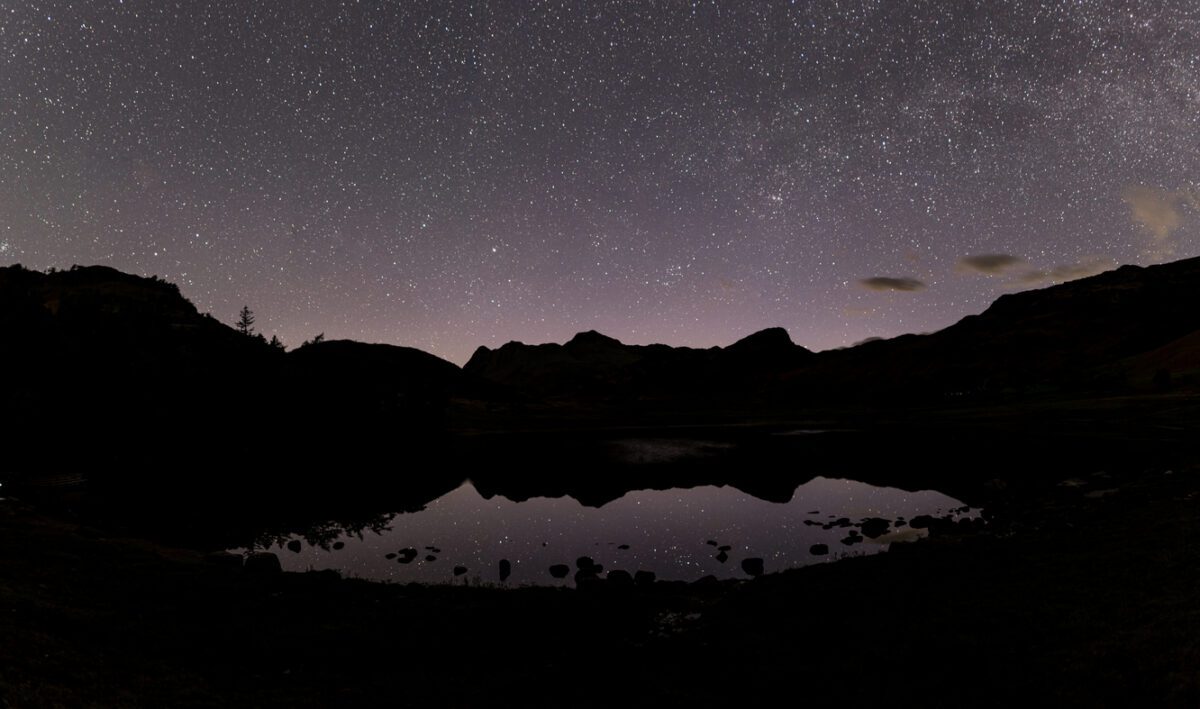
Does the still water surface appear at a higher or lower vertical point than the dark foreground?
lower

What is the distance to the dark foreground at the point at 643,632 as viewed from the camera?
1256cm

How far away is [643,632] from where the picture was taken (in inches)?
734

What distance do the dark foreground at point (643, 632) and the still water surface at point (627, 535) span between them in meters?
7.80

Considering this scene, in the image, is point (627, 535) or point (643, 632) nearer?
point (643, 632)

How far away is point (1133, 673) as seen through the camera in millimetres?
11281

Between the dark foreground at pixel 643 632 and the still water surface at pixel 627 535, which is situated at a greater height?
the dark foreground at pixel 643 632

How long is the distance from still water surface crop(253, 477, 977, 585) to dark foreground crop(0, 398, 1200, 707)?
780 centimetres

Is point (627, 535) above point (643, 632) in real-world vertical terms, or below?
below

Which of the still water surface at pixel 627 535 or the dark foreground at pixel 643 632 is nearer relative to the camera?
the dark foreground at pixel 643 632

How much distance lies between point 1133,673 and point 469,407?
188 metres

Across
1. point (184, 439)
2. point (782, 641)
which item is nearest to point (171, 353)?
point (184, 439)

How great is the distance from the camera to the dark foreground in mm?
12562

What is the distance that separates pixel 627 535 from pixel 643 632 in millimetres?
22629

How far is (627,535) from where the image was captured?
4097 cm
